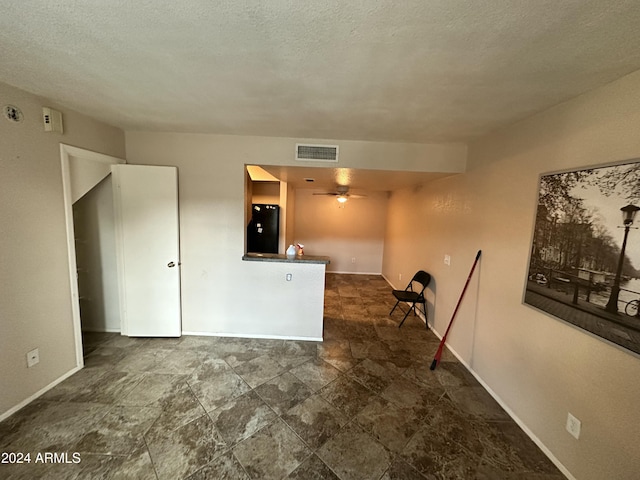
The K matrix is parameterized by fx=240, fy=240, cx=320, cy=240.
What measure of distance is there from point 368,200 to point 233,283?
4322 millimetres

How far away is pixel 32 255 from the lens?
1889 millimetres

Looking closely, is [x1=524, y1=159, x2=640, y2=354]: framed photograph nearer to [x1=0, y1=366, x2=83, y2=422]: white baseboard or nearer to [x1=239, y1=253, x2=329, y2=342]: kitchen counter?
A: [x1=239, y1=253, x2=329, y2=342]: kitchen counter

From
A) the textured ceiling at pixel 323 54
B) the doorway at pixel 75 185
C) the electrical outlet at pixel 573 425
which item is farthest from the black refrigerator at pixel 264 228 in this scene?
the electrical outlet at pixel 573 425

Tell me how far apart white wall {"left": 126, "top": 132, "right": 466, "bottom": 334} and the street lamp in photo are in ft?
5.55

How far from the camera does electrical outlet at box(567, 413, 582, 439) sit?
4.77 feet

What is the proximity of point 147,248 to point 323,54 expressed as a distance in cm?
277

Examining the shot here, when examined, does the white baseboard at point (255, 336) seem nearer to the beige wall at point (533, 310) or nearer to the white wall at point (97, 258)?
the white wall at point (97, 258)

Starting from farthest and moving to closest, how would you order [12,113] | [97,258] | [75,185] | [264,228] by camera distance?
[264,228] → [97,258] → [75,185] → [12,113]

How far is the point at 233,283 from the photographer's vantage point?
118 inches

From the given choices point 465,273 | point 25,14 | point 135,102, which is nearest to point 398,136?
point 465,273

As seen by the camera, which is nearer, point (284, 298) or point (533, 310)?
point (533, 310)

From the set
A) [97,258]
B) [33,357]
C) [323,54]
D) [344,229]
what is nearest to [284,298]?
[33,357]

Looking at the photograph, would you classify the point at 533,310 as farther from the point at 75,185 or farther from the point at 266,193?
the point at 266,193

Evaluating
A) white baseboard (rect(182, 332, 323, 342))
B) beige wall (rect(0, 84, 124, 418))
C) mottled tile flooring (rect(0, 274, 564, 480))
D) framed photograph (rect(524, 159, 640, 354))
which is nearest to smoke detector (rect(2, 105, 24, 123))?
beige wall (rect(0, 84, 124, 418))
